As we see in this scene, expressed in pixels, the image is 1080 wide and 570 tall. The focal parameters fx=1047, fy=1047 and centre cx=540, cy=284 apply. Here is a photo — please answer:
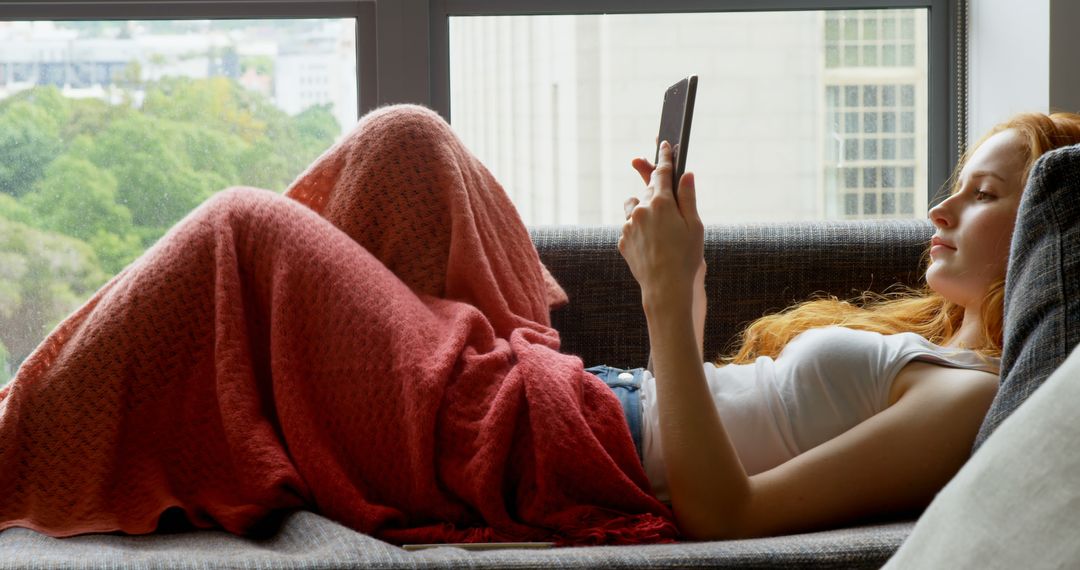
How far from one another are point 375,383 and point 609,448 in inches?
11.5

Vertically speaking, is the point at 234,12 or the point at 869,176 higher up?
the point at 234,12

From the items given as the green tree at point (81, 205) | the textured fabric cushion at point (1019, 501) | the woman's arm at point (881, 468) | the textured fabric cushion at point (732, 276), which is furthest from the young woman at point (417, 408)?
the green tree at point (81, 205)

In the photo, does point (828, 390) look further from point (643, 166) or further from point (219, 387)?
point (219, 387)

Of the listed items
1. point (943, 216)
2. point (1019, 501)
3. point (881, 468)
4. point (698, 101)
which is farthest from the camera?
point (698, 101)

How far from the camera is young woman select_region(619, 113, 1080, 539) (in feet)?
3.83

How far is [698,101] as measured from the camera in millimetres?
2391

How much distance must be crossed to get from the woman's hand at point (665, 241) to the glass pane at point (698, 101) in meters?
1.06

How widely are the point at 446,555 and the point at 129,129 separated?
1637 millimetres

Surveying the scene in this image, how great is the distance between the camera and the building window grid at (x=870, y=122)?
2.38 m

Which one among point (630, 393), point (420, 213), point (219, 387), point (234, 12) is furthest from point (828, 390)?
point (234, 12)

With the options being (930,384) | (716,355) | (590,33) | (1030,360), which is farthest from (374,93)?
(1030,360)

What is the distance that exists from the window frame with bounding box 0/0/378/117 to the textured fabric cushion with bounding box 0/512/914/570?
1.42 m

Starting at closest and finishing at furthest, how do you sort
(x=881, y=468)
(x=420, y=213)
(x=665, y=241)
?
1. (x=881, y=468)
2. (x=665, y=241)
3. (x=420, y=213)

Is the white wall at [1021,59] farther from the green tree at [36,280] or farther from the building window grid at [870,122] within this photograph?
the green tree at [36,280]
